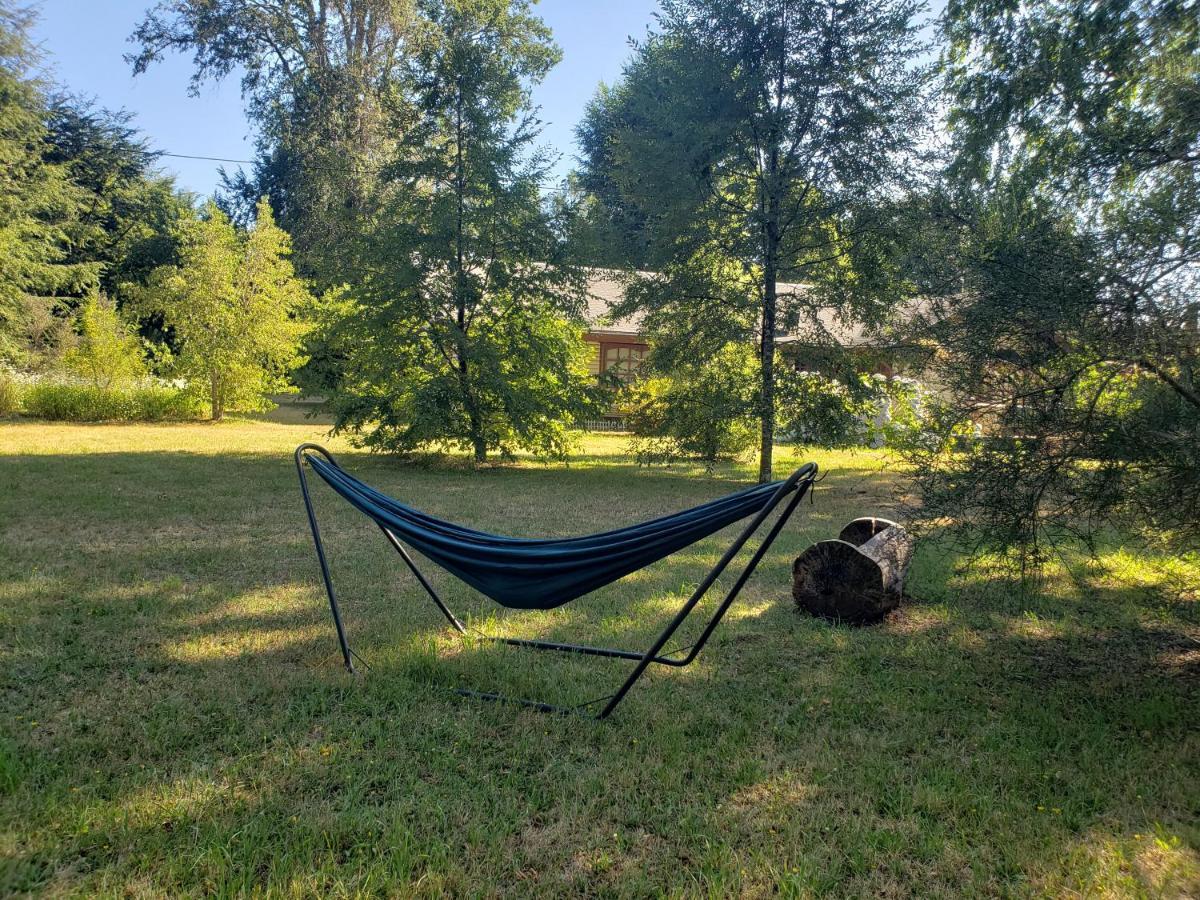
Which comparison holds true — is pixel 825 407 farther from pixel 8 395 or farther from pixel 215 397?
pixel 8 395

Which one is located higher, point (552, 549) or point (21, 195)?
point (21, 195)

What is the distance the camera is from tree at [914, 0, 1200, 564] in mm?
2993

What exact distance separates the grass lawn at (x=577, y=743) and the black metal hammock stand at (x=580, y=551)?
1.17 feet

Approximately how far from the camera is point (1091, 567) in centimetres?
577

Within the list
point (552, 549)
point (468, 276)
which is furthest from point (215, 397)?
point (552, 549)

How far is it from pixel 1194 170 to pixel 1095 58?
121 centimetres

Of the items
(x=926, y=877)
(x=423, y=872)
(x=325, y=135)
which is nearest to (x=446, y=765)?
(x=423, y=872)

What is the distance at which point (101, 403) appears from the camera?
1620cm

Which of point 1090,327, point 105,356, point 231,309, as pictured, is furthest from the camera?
point 231,309

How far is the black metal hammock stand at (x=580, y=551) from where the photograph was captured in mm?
2641

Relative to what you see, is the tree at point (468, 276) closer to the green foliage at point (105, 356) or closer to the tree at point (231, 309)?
the tree at point (231, 309)

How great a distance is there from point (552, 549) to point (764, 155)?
8.63 metres

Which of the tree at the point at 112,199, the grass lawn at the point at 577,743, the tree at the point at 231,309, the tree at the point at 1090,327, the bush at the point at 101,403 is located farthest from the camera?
the tree at the point at 112,199

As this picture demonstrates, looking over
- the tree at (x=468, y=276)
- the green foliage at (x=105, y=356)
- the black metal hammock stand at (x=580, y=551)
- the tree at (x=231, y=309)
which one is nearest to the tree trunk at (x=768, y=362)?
the tree at (x=468, y=276)
